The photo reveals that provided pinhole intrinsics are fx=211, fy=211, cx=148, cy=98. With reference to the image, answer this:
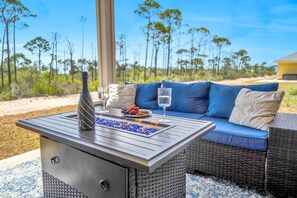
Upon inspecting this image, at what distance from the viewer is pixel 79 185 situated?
1.45 metres

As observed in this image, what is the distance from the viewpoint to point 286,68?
9.80 feet

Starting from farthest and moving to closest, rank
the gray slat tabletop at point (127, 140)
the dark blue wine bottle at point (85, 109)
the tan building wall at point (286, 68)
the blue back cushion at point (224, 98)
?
the tan building wall at point (286, 68) → the blue back cushion at point (224, 98) → the dark blue wine bottle at point (85, 109) → the gray slat tabletop at point (127, 140)

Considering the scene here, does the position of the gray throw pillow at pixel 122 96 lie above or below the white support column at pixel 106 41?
below

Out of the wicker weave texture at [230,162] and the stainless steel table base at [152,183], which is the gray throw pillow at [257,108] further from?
the stainless steel table base at [152,183]

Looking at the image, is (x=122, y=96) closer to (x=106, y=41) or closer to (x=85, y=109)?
(x=106, y=41)

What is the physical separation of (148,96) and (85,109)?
1783 mm

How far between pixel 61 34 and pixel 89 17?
0.64 m

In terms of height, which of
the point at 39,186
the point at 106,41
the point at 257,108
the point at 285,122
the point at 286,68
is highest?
the point at 106,41

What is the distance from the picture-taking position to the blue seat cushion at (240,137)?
1.96 m

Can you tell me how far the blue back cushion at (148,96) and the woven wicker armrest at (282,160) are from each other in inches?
66.2

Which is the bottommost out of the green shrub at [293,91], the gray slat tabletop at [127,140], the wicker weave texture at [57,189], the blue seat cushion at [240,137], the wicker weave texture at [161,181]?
the wicker weave texture at [57,189]

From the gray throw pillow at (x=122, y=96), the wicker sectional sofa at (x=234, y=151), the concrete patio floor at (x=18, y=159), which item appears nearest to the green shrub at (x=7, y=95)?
the concrete patio floor at (x=18, y=159)

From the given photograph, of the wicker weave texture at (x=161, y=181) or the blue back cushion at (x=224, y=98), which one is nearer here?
the wicker weave texture at (x=161, y=181)

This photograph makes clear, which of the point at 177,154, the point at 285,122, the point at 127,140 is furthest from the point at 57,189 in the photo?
the point at 285,122
